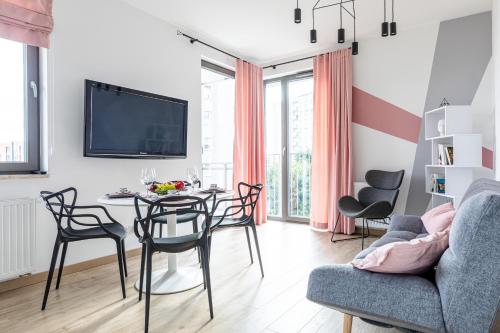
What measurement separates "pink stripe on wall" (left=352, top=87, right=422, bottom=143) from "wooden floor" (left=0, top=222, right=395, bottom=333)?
6.44ft

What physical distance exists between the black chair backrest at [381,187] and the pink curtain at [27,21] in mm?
3803

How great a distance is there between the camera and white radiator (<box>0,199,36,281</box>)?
8.35ft

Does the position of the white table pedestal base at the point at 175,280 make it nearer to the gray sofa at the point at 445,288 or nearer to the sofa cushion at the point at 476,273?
the gray sofa at the point at 445,288

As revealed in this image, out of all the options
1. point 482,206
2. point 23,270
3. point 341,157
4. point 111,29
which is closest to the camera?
point 482,206

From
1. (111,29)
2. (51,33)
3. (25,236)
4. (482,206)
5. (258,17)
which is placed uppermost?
(258,17)

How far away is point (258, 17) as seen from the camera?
3.88 metres

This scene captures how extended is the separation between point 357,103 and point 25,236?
13.5ft

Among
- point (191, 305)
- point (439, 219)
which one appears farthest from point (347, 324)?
point (191, 305)

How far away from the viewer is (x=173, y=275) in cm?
280

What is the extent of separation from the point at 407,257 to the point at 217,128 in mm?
4888

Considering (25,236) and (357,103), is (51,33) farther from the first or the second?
(357,103)

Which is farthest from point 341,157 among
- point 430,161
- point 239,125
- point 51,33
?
point 51,33

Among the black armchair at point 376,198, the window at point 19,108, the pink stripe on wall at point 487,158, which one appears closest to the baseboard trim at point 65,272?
the window at point 19,108

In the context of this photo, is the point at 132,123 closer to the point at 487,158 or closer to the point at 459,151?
the point at 459,151
